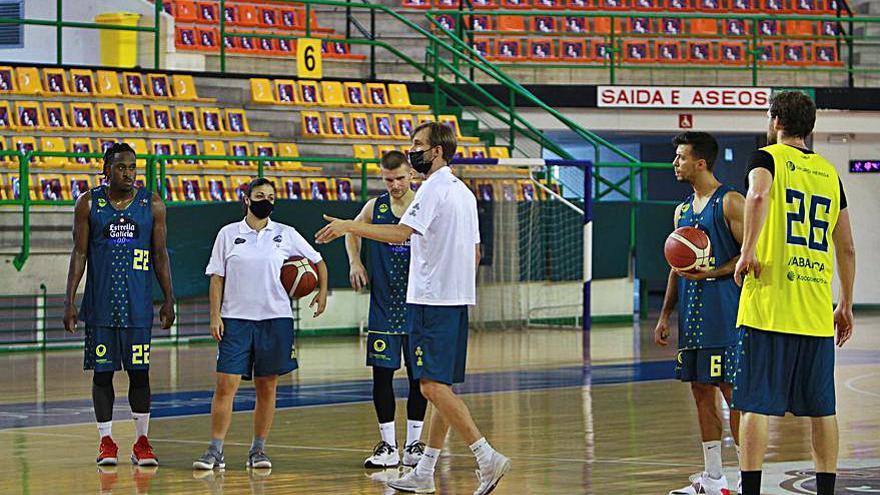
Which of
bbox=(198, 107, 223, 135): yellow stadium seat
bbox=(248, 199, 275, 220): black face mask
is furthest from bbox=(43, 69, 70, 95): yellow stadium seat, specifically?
bbox=(248, 199, 275, 220): black face mask

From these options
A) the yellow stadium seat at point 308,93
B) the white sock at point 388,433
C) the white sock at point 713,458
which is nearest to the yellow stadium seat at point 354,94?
Answer: the yellow stadium seat at point 308,93

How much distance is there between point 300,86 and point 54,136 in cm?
473

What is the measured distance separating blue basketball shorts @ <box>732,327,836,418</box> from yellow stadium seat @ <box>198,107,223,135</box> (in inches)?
647

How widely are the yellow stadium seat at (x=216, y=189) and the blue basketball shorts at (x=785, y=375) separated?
15037 mm

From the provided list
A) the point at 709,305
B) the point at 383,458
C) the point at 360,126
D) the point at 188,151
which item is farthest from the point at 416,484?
the point at 360,126

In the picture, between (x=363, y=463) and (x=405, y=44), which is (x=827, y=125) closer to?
(x=405, y=44)

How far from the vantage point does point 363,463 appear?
10102mm

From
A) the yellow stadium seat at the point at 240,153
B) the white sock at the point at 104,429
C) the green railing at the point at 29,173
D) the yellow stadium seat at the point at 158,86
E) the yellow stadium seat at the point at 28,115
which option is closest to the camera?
the white sock at the point at 104,429

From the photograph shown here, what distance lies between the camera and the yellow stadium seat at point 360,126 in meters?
24.7

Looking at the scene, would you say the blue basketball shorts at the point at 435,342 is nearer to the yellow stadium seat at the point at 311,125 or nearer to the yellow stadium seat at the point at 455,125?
the yellow stadium seat at the point at 311,125

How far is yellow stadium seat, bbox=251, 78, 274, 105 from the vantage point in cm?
2416

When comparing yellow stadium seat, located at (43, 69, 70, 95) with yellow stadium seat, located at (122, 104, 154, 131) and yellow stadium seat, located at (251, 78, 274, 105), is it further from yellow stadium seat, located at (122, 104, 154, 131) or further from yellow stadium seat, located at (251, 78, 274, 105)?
yellow stadium seat, located at (251, 78, 274, 105)

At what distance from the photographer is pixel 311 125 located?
24.3 meters

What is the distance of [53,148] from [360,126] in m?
5.43
